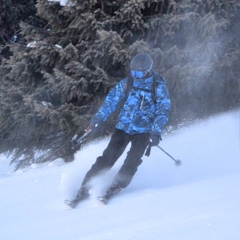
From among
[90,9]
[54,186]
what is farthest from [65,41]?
[54,186]

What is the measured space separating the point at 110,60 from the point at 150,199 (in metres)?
4.23

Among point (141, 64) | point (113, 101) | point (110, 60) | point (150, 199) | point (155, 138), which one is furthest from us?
point (110, 60)

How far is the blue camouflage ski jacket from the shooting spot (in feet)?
22.5

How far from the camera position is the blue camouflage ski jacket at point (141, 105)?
6.85m

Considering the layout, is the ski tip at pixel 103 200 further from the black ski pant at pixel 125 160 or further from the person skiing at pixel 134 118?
the black ski pant at pixel 125 160

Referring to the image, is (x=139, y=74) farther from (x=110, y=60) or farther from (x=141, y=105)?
(x=110, y=60)

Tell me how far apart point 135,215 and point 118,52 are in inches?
171

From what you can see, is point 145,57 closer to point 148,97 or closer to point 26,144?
point 148,97

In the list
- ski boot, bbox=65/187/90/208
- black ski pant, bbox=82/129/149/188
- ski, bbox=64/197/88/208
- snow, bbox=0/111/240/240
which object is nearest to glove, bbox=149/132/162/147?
black ski pant, bbox=82/129/149/188

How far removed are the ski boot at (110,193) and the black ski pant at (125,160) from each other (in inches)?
2.5

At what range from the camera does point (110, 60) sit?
1002 cm

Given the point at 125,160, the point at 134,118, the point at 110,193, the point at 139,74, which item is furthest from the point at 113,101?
the point at 110,193

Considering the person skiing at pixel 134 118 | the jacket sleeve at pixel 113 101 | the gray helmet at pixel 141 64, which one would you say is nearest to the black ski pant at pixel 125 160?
the person skiing at pixel 134 118

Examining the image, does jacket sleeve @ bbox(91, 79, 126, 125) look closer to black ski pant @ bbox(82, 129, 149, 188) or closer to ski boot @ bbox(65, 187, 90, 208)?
black ski pant @ bbox(82, 129, 149, 188)
